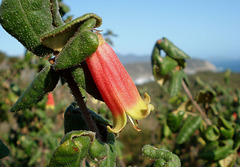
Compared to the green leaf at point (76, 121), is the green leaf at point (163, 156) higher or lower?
lower

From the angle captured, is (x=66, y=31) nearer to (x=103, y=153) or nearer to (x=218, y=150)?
(x=103, y=153)

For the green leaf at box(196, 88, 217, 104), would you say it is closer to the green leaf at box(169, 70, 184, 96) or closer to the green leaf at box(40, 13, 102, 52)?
the green leaf at box(169, 70, 184, 96)

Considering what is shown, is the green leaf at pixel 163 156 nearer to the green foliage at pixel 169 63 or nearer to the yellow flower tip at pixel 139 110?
the yellow flower tip at pixel 139 110

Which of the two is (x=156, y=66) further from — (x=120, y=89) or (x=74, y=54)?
(x=74, y=54)

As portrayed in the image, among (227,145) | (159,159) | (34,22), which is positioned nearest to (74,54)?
(34,22)

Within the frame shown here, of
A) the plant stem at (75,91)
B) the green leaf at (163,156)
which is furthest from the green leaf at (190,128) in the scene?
the plant stem at (75,91)

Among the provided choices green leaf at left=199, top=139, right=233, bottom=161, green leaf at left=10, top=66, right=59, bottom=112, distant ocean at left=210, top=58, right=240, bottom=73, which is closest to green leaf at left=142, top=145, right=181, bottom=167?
green leaf at left=10, top=66, right=59, bottom=112
